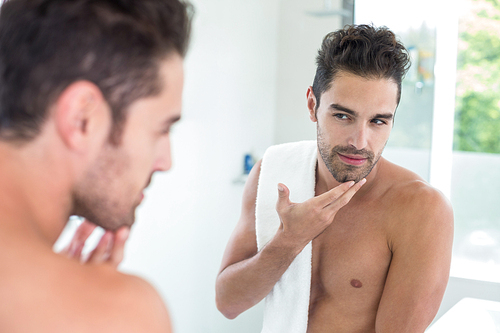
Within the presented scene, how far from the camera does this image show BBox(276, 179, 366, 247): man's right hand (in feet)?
3.38

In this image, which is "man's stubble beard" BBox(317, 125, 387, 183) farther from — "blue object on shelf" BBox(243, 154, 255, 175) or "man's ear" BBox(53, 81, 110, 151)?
"blue object on shelf" BBox(243, 154, 255, 175)

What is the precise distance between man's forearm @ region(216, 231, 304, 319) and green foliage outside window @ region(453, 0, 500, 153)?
1415 millimetres

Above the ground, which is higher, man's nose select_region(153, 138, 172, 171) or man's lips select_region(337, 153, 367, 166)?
man's nose select_region(153, 138, 172, 171)

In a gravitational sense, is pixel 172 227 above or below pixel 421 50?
below

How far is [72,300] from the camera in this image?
0.42 meters

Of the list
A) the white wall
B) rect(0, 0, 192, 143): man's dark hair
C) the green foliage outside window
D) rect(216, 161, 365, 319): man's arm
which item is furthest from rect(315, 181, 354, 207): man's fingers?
the green foliage outside window

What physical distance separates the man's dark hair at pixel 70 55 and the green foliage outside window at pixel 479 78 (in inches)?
76.4

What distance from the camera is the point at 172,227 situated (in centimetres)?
179

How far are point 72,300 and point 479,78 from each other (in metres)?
2.14

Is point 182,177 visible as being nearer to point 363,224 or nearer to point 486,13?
point 363,224

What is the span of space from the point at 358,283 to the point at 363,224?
0.53ft

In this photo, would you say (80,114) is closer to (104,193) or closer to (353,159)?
(104,193)

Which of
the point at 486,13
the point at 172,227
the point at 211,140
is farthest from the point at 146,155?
A: the point at 486,13

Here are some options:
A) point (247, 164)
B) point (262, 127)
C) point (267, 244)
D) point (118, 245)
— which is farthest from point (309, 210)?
point (262, 127)
